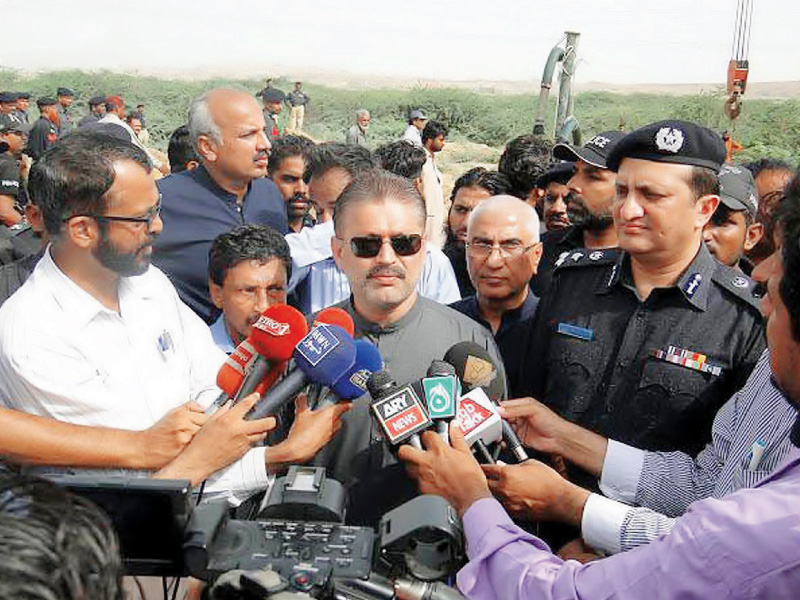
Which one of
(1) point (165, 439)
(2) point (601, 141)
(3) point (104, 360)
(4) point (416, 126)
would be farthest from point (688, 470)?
(4) point (416, 126)

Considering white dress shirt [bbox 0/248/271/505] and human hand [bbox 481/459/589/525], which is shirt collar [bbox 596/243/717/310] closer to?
human hand [bbox 481/459/589/525]

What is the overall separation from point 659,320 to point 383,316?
3.04 feet

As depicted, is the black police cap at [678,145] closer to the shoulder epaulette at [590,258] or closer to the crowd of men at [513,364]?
the crowd of men at [513,364]

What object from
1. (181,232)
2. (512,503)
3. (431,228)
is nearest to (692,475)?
(512,503)

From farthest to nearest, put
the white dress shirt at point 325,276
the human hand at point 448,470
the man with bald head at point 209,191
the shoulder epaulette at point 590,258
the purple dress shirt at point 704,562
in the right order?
1. the man with bald head at point 209,191
2. the white dress shirt at point 325,276
3. the shoulder epaulette at point 590,258
4. the human hand at point 448,470
5. the purple dress shirt at point 704,562

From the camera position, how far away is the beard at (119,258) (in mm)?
2260

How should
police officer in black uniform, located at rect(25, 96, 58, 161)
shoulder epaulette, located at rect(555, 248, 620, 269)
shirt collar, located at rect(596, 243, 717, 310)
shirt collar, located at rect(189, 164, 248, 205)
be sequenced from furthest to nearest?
police officer in black uniform, located at rect(25, 96, 58, 161)
shirt collar, located at rect(189, 164, 248, 205)
shoulder epaulette, located at rect(555, 248, 620, 269)
shirt collar, located at rect(596, 243, 717, 310)

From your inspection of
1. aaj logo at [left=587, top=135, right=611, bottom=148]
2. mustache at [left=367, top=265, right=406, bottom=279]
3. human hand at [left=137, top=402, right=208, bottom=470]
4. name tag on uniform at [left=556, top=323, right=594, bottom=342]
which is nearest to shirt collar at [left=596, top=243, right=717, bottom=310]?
name tag on uniform at [left=556, top=323, right=594, bottom=342]

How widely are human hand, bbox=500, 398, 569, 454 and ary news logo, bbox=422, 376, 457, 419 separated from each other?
56cm

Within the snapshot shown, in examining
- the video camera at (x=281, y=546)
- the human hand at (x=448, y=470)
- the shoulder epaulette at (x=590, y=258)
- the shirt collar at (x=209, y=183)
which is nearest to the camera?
the video camera at (x=281, y=546)

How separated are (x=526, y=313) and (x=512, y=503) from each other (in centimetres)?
136

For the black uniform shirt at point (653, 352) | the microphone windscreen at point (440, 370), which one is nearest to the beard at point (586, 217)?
the black uniform shirt at point (653, 352)

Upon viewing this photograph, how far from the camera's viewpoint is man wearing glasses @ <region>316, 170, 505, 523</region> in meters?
2.41

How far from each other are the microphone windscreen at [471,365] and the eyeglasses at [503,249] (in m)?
0.91
